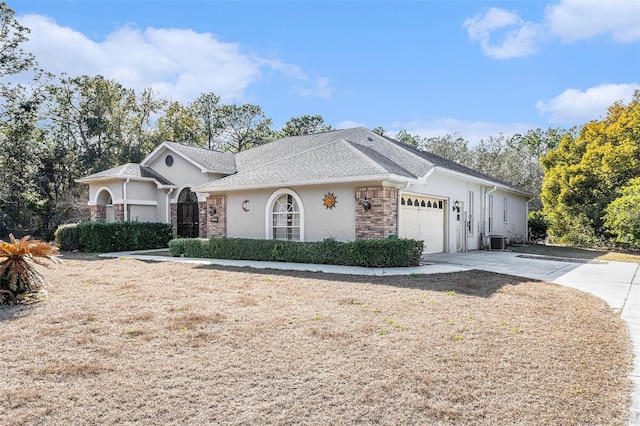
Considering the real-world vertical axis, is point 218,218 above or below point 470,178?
below

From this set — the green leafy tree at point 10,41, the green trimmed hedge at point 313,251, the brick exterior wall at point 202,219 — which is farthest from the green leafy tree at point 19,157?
A: the green trimmed hedge at point 313,251

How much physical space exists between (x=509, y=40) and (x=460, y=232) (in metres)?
7.46

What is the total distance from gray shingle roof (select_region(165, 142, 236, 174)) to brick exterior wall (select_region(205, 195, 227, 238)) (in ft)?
8.56

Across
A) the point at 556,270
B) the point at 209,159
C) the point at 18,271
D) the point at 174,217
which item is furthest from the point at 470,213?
the point at 18,271

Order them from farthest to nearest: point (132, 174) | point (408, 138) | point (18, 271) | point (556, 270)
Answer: point (408, 138) < point (132, 174) < point (556, 270) < point (18, 271)

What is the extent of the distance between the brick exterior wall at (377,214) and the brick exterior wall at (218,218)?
5.93 metres

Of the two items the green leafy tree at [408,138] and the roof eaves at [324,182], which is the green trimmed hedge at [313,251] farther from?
the green leafy tree at [408,138]

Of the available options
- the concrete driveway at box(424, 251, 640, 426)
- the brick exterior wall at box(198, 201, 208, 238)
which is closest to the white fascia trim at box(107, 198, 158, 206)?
the brick exterior wall at box(198, 201, 208, 238)

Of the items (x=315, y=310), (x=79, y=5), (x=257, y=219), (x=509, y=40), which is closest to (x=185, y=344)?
(x=315, y=310)

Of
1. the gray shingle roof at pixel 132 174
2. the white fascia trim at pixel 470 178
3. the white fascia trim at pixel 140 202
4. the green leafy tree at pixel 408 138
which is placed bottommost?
the white fascia trim at pixel 140 202

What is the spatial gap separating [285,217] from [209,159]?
7.43 m

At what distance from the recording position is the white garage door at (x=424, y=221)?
14.0m

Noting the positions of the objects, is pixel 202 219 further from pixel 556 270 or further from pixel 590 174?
pixel 590 174

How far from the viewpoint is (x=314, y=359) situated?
449 cm
